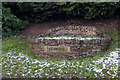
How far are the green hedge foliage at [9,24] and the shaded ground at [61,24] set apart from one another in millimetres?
446

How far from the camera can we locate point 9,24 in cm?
831

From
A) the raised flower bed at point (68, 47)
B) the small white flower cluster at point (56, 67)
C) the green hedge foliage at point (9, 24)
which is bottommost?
the small white flower cluster at point (56, 67)

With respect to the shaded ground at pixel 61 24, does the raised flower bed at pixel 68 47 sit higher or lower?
lower

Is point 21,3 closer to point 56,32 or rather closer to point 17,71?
point 56,32

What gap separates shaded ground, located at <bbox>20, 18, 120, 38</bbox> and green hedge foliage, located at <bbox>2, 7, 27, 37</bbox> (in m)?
0.45

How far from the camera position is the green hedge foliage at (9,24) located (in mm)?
8188

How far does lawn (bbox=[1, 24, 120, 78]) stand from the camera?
14.4ft

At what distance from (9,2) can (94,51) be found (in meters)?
6.52

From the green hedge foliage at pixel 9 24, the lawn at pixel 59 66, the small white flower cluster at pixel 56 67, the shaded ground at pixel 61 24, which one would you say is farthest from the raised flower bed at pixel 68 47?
the green hedge foliage at pixel 9 24

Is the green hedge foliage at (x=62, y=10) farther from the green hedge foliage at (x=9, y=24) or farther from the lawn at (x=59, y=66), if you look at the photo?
the lawn at (x=59, y=66)

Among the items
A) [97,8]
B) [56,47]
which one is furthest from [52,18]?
[56,47]

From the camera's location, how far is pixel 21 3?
8.88m

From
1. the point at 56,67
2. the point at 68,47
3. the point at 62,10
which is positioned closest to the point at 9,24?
the point at 62,10

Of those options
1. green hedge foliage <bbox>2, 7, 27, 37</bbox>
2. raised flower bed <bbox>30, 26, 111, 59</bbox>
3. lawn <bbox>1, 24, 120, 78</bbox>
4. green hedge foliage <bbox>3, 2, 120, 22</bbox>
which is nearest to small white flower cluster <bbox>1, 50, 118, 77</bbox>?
lawn <bbox>1, 24, 120, 78</bbox>
